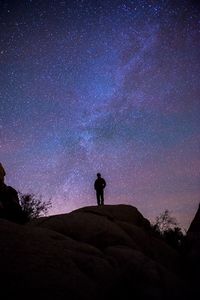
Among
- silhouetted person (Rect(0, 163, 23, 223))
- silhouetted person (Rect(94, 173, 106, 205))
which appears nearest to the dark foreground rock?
silhouetted person (Rect(0, 163, 23, 223))

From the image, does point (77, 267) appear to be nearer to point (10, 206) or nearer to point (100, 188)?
point (10, 206)

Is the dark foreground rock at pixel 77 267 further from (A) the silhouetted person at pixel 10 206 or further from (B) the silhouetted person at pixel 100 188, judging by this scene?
(B) the silhouetted person at pixel 100 188

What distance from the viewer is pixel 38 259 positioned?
615cm

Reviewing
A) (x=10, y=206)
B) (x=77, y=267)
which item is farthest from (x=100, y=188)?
(x=77, y=267)

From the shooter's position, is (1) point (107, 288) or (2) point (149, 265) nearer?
(1) point (107, 288)

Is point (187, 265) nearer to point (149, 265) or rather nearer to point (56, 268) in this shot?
point (149, 265)

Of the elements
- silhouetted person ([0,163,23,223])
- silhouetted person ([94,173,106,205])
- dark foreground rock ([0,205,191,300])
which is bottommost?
dark foreground rock ([0,205,191,300])

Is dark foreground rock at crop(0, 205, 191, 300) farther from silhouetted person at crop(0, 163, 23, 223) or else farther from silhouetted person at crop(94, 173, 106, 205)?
silhouetted person at crop(94, 173, 106, 205)

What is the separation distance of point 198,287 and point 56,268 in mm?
4201

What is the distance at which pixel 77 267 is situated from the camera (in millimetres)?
6449

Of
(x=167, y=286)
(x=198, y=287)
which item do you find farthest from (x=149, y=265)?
(x=198, y=287)

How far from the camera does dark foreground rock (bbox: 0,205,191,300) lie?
5.54 m

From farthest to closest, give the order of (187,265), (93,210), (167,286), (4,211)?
1. (93,210)
2. (187,265)
3. (4,211)
4. (167,286)

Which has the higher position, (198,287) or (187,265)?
(187,265)
